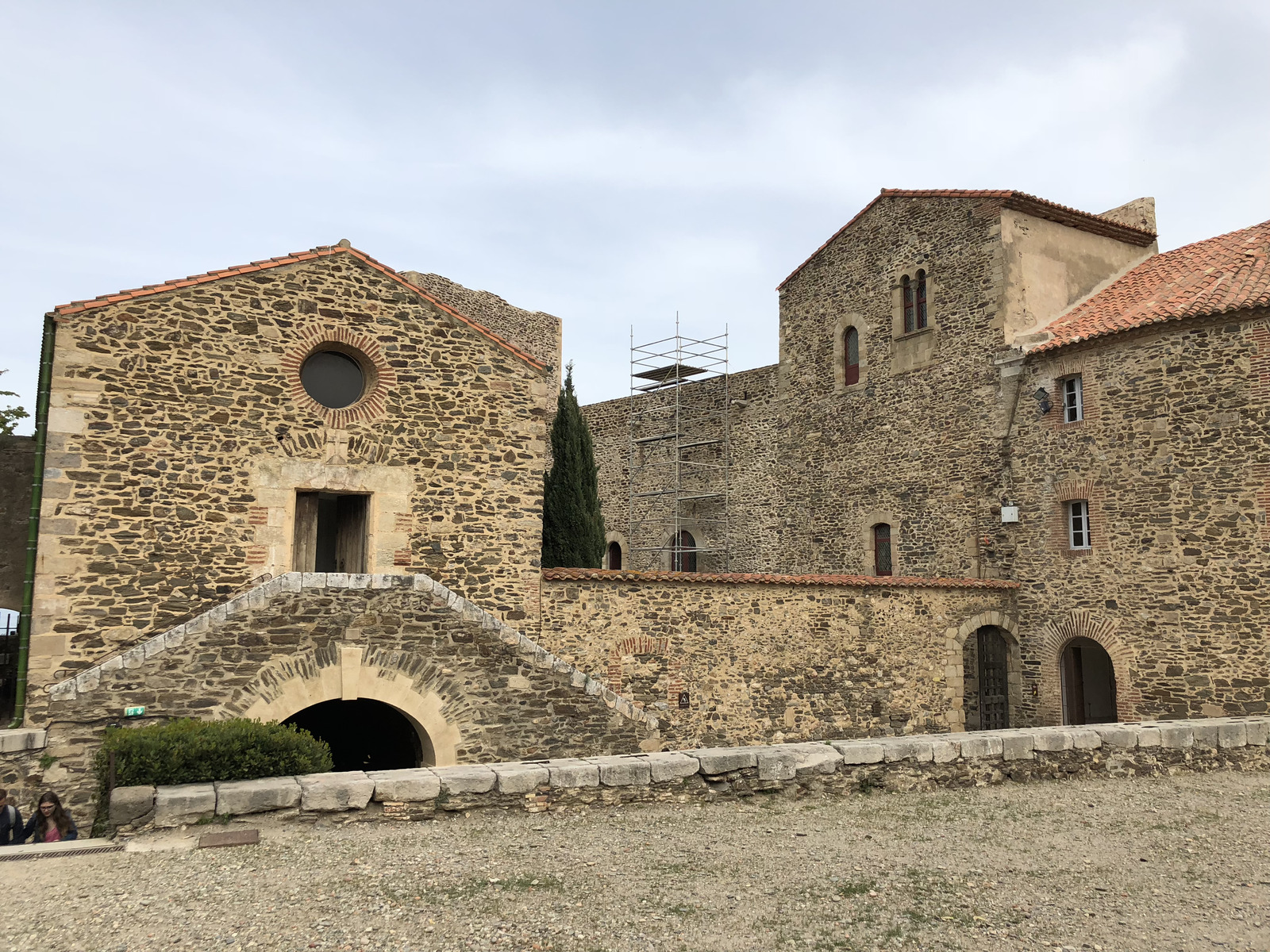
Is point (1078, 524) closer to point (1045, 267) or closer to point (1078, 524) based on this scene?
point (1078, 524)

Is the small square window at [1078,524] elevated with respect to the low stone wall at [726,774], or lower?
elevated

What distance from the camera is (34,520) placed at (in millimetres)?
9820

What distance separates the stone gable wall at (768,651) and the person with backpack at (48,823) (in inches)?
216

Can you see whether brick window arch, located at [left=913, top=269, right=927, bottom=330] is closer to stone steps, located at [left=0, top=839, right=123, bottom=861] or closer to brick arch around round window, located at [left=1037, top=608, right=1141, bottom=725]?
brick arch around round window, located at [left=1037, top=608, right=1141, bottom=725]

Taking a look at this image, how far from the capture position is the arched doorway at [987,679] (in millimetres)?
16453

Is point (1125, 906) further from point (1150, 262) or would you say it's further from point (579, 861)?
point (1150, 262)

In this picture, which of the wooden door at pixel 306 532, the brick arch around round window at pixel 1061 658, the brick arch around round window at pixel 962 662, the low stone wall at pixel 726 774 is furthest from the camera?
the brick arch around round window at pixel 962 662

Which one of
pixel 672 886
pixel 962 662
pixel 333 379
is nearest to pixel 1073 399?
pixel 962 662

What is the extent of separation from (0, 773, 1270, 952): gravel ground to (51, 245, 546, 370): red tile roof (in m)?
6.35

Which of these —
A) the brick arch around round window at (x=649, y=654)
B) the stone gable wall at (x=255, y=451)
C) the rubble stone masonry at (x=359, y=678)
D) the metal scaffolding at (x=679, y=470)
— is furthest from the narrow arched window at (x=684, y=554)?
Answer: the rubble stone masonry at (x=359, y=678)

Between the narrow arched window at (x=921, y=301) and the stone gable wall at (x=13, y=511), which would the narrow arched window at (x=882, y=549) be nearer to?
the narrow arched window at (x=921, y=301)

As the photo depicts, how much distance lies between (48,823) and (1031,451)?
48.1 ft

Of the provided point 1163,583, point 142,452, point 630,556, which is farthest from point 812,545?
point 142,452

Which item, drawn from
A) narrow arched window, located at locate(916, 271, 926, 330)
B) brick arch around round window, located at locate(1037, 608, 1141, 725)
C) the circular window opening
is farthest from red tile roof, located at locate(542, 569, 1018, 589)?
narrow arched window, located at locate(916, 271, 926, 330)
